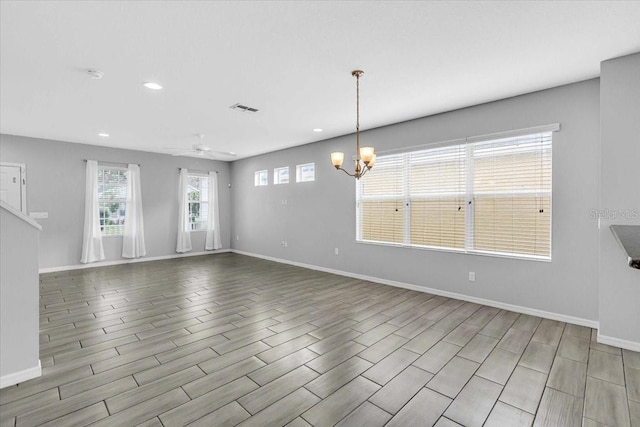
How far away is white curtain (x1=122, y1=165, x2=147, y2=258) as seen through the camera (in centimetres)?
712

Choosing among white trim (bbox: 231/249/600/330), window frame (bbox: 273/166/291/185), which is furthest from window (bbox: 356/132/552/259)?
window frame (bbox: 273/166/291/185)

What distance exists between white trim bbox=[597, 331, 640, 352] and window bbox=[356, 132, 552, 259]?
99 cm

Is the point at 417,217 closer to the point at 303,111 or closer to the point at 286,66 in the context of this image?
the point at 303,111

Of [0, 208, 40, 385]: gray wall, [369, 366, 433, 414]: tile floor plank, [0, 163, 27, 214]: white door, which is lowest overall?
[369, 366, 433, 414]: tile floor plank

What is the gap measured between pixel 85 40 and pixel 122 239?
581cm

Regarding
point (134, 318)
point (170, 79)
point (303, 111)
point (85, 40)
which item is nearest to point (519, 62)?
point (303, 111)

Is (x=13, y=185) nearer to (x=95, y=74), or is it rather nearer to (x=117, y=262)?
(x=117, y=262)

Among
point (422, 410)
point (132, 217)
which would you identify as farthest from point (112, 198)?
point (422, 410)

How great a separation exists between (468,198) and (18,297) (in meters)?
4.87

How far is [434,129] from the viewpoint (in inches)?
180

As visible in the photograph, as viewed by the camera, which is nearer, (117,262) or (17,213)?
(17,213)

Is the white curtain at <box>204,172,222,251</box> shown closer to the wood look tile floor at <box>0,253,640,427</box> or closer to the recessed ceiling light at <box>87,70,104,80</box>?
the wood look tile floor at <box>0,253,640,427</box>

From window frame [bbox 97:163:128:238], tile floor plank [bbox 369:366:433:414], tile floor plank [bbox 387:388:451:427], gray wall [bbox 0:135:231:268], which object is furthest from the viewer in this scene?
window frame [bbox 97:163:128:238]

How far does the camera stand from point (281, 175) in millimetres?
7426
